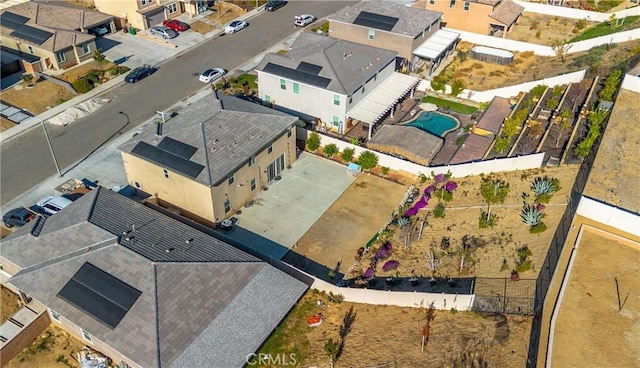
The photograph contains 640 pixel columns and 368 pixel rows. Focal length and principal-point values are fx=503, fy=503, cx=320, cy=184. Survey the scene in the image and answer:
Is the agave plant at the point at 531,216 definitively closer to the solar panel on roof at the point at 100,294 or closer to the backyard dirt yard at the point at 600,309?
the backyard dirt yard at the point at 600,309

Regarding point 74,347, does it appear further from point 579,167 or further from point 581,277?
point 579,167

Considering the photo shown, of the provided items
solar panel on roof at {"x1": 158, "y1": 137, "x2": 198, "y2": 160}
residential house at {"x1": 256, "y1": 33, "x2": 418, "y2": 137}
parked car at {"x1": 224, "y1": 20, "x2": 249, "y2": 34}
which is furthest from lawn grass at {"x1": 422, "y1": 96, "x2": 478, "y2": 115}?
parked car at {"x1": 224, "y1": 20, "x2": 249, "y2": 34}

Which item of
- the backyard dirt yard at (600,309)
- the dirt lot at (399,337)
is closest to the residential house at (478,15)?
the backyard dirt yard at (600,309)

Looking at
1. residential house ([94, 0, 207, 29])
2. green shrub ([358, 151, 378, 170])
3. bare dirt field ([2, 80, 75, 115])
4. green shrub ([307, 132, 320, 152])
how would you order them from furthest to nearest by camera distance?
residential house ([94, 0, 207, 29]) → bare dirt field ([2, 80, 75, 115]) → green shrub ([307, 132, 320, 152]) → green shrub ([358, 151, 378, 170])

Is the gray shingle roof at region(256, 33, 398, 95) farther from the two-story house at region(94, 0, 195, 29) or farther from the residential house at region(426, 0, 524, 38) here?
the two-story house at region(94, 0, 195, 29)

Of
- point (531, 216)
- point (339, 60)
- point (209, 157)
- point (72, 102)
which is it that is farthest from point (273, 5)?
point (531, 216)

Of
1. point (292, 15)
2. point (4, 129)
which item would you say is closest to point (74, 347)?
point (4, 129)
